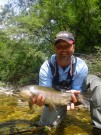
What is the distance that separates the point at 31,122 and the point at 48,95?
40.3 inches

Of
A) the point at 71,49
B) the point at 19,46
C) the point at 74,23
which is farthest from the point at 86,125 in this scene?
the point at 74,23

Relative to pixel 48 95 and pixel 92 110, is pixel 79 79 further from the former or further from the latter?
pixel 48 95

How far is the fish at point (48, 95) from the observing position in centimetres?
377

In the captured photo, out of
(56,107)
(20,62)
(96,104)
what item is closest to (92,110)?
(96,104)

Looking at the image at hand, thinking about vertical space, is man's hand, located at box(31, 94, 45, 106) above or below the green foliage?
Result: below

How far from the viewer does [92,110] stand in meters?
4.04

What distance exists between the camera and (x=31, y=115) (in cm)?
579

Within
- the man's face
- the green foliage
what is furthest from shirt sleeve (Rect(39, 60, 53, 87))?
the green foliage

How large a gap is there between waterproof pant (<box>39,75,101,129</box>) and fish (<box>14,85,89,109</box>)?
5.2 inches

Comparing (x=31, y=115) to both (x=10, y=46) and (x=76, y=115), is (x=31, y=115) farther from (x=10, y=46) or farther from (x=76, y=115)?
(x=10, y=46)

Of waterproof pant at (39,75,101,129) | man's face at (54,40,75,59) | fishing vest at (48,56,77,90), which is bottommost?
waterproof pant at (39,75,101,129)

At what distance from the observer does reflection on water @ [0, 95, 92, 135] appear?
14.7 ft

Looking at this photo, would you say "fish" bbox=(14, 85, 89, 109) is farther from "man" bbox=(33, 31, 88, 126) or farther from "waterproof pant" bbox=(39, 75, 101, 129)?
"man" bbox=(33, 31, 88, 126)

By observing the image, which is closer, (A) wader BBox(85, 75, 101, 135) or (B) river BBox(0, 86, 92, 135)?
(A) wader BBox(85, 75, 101, 135)
